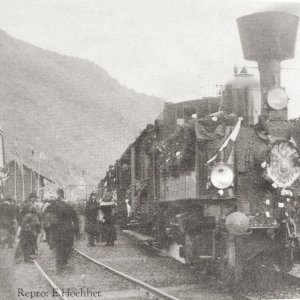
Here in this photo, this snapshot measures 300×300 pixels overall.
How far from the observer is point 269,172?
7.53 m

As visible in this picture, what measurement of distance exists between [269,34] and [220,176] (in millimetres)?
2051

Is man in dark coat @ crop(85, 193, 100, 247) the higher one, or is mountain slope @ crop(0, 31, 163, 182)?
mountain slope @ crop(0, 31, 163, 182)

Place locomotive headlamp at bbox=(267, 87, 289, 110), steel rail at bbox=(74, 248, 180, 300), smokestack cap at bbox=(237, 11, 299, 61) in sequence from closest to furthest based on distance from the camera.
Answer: steel rail at bbox=(74, 248, 180, 300)
locomotive headlamp at bbox=(267, 87, 289, 110)
smokestack cap at bbox=(237, 11, 299, 61)

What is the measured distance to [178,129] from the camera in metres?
8.77

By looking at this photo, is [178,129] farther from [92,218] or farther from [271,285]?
[92,218]

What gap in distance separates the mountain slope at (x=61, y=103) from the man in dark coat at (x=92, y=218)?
286 centimetres

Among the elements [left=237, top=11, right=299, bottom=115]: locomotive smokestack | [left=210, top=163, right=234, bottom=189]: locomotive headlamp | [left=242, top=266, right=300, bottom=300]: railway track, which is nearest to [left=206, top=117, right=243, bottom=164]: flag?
[left=210, top=163, right=234, bottom=189]: locomotive headlamp

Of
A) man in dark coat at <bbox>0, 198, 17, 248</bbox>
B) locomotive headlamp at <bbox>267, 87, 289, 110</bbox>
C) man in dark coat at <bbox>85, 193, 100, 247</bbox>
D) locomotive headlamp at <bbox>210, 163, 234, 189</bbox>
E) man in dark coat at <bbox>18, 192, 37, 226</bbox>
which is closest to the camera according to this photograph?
locomotive headlamp at <bbox>210, 163, 234, 189</bbox>

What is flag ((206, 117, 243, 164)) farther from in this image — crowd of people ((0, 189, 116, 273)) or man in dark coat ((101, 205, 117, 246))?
man in dark coat ((101, 205, 117, 246))

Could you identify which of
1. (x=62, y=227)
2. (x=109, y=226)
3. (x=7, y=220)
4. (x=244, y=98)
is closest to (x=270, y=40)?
(x=244, y=98)

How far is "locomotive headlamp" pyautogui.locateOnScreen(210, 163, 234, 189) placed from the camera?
7465 mm

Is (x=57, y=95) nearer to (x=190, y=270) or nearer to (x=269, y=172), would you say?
(x=190, y=270)

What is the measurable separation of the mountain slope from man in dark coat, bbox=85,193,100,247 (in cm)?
286

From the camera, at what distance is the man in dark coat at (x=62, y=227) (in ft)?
28.1
